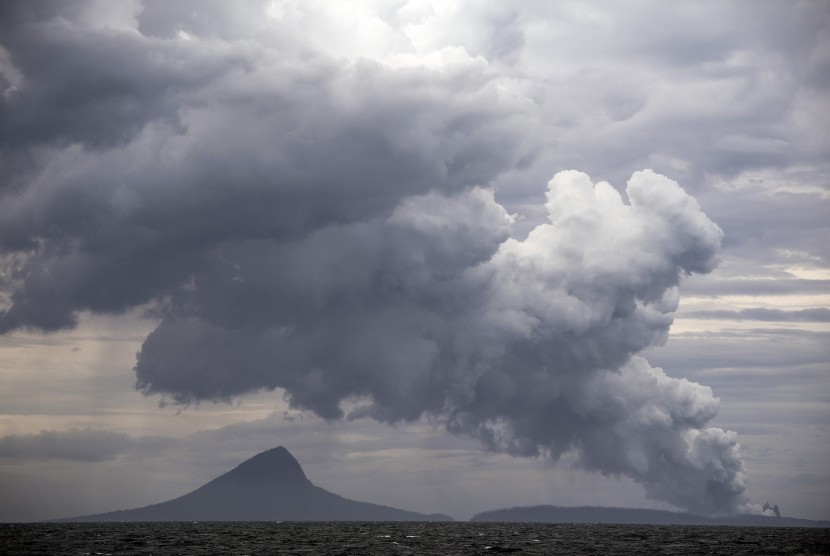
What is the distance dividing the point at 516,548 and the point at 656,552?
70.0 ft

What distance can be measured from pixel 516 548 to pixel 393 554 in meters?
26.1

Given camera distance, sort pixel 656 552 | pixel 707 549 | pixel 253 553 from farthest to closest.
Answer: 1. pixel 707 549
2. pixel 656 552
3. pixel 253 553

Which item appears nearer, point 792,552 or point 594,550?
point 792,552

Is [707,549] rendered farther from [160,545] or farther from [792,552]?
[160,545]

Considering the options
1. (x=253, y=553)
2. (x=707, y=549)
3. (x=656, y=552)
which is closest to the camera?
(x=253, y=553)

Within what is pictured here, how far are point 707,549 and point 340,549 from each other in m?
55.1

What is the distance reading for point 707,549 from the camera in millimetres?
130000

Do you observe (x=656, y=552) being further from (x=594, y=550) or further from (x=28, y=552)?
(x=28, y=552)

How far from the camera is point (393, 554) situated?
112 meters

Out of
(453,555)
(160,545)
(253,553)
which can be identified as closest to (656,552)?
(453,555)

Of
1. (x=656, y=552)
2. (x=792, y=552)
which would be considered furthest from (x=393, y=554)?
(x=792, y=552)

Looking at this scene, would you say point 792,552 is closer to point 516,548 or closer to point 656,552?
point 656,552

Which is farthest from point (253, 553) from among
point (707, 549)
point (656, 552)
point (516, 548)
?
point (707, 549)

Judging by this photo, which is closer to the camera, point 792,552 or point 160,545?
point 792,552
